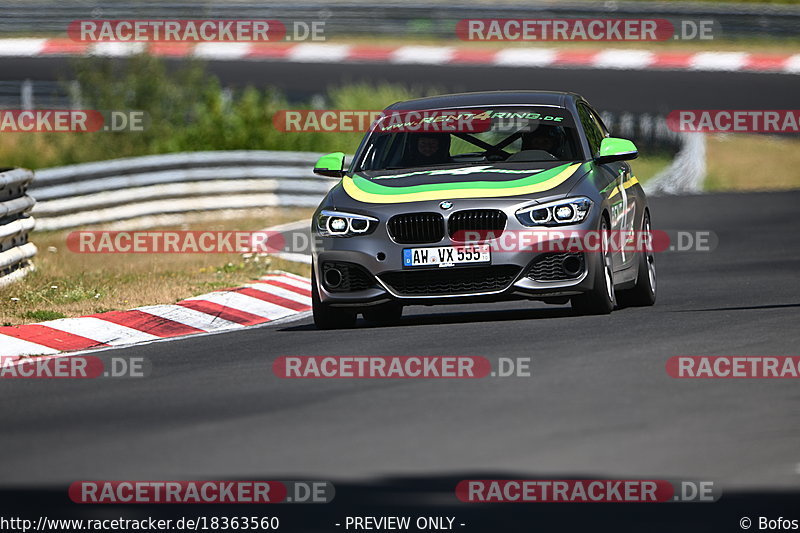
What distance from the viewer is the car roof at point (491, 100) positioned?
12938mm

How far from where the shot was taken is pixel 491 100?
1300cm

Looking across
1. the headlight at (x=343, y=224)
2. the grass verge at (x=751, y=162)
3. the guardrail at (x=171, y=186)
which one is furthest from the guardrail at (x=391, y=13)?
the headlight at (x=343, y=224)

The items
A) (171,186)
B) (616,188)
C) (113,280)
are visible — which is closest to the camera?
(616,188)

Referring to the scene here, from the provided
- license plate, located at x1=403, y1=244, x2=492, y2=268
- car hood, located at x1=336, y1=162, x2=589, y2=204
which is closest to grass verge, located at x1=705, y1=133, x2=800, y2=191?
car hood, located at x1=336, y1=162, x2=589, y2=204

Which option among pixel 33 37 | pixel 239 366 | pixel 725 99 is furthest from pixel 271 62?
pixel 239 366

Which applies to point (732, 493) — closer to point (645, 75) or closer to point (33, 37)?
point (645, 75)

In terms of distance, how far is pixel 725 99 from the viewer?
109ft

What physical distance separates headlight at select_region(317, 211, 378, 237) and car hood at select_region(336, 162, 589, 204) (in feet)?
0.53

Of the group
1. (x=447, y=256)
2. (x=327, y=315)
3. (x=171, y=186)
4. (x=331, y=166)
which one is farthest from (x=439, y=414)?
(x=171, y=186)

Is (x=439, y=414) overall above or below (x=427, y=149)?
below

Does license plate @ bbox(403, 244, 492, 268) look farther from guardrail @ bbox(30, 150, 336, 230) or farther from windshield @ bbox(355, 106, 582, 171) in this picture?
guardrail @ bbox(30, 150, 336, 230)

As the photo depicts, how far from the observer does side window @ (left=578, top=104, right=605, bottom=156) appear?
1277 centimetres

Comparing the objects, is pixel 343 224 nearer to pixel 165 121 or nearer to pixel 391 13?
pixel 165 121

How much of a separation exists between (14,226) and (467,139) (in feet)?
15.2
